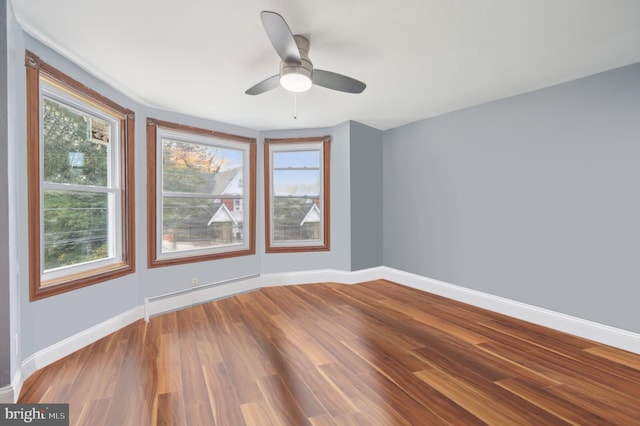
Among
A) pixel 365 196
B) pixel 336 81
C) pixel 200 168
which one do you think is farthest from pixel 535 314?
pixel 200 168

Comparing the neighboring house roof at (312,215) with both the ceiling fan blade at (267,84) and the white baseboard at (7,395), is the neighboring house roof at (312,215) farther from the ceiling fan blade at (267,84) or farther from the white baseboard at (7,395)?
the white baseboard at (7,395)

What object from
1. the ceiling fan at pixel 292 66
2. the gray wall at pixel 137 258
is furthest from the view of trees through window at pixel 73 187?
the ceiling fan at pixel 292 66

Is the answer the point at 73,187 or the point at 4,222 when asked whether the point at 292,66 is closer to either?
the point at 4,222

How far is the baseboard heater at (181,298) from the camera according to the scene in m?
3.39

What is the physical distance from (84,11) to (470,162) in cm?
388

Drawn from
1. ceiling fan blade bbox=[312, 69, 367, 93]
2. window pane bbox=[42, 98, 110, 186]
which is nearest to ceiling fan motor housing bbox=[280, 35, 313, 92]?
ceiling fan blade bbox=[312, 69, 367, 93]

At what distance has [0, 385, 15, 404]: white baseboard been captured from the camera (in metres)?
1.75

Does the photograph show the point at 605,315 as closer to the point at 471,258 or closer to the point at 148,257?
the point at 471,258

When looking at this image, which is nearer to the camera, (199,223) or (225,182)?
(199,223)

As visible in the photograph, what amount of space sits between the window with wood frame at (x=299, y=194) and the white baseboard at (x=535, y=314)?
1.60 metres

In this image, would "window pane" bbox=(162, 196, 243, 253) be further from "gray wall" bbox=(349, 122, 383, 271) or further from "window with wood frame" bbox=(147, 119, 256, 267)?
"gray wall" bbox=(349, 122, 383, 271)

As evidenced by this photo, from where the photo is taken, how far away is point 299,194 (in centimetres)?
478
